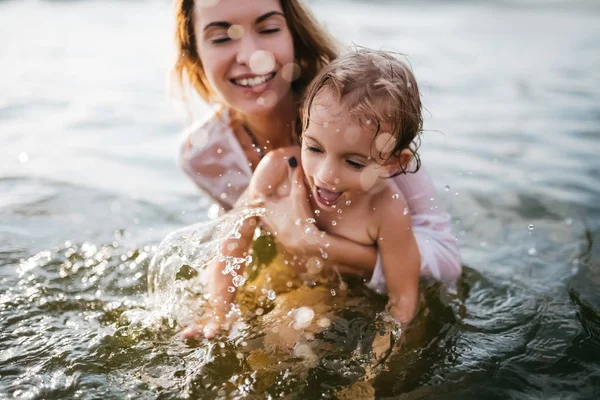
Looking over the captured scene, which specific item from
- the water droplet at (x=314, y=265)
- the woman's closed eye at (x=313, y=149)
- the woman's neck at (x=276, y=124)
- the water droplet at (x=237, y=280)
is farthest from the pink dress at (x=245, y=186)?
the woman's closed eye at (x=313, y=149)

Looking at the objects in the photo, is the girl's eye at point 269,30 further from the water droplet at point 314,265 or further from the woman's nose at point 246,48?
the water droplet at point 314,265

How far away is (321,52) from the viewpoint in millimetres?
3451

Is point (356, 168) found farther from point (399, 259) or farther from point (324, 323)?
point (324, 323)

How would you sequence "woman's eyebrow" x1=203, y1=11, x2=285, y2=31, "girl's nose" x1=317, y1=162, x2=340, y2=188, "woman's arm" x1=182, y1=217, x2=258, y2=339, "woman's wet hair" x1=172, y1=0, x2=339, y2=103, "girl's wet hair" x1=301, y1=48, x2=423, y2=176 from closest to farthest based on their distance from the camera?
"girl's wet hair" x1=301, y1=48, x2=423, y2=176 < "girl's nose" x1=317, y1=162, x2=340, y2=188 < "woman's arm" x1=182, y1=217, x2=258, y2=339 < "woman's eyebrow" x1=203, y1=11, x2=285, y2=31 < "woman's wet hair" x1=172, y1=0, x2=339, y2=103

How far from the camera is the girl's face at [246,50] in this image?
10.3 feet

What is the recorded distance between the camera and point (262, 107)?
10.9 feet

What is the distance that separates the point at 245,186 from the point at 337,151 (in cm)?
124

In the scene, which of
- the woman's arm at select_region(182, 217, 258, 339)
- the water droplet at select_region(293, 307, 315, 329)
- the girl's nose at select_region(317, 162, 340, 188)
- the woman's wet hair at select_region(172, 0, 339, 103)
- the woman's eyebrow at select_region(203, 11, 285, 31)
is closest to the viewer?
the girl's nose at select_region(317, 162, 340, 188)

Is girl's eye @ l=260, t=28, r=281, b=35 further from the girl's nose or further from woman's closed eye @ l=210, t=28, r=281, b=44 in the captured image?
the girl's nose

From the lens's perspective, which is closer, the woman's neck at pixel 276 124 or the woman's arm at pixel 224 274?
A: the woman's arm at pixel 224 274

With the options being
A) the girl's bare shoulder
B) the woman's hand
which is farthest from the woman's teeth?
the woman's hand

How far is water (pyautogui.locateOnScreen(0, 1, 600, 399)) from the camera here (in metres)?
2.65

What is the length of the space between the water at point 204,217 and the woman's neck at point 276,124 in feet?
3.02

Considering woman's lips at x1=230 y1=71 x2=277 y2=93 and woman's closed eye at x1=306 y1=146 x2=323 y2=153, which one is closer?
woman's closed eye at x1=306 y1=146 x2=323 y2=153
